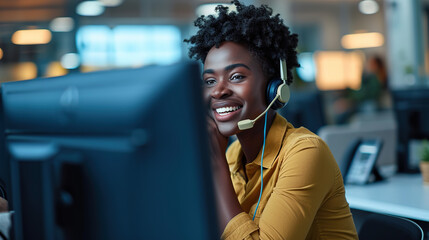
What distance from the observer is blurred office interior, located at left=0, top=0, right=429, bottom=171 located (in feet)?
18.4

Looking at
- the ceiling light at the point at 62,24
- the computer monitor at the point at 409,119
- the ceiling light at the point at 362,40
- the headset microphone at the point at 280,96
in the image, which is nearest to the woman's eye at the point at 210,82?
the headset microphone at the point at 280,96

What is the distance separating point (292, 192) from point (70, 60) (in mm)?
5587

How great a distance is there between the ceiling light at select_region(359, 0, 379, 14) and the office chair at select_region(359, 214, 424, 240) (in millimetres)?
8632

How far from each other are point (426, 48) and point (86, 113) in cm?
632

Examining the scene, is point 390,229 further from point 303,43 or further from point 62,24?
point 303,43

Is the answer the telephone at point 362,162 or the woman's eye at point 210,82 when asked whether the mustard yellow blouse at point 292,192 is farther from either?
the telephone at point 362,162

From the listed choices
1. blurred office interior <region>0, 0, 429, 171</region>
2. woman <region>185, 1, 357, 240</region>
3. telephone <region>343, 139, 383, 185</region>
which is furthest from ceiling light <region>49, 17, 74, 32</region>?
woman <region>185, 1, 357, 240</region>

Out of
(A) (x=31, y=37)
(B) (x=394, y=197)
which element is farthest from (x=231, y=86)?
(A) (x=31, y=37)

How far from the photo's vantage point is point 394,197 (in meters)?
1.86

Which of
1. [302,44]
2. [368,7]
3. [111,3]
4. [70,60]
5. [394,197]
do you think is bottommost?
[394,197]

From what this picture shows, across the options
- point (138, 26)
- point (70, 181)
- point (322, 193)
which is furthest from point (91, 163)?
point (138, 26)

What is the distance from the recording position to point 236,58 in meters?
1.21

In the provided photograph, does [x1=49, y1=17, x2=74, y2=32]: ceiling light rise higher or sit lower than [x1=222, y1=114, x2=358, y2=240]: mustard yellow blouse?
higher

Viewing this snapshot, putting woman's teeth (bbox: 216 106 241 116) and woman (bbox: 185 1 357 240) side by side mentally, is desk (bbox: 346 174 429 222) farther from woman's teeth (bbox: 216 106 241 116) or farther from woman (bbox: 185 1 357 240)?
woman's teeth (bbox: 216 106 241 116)
